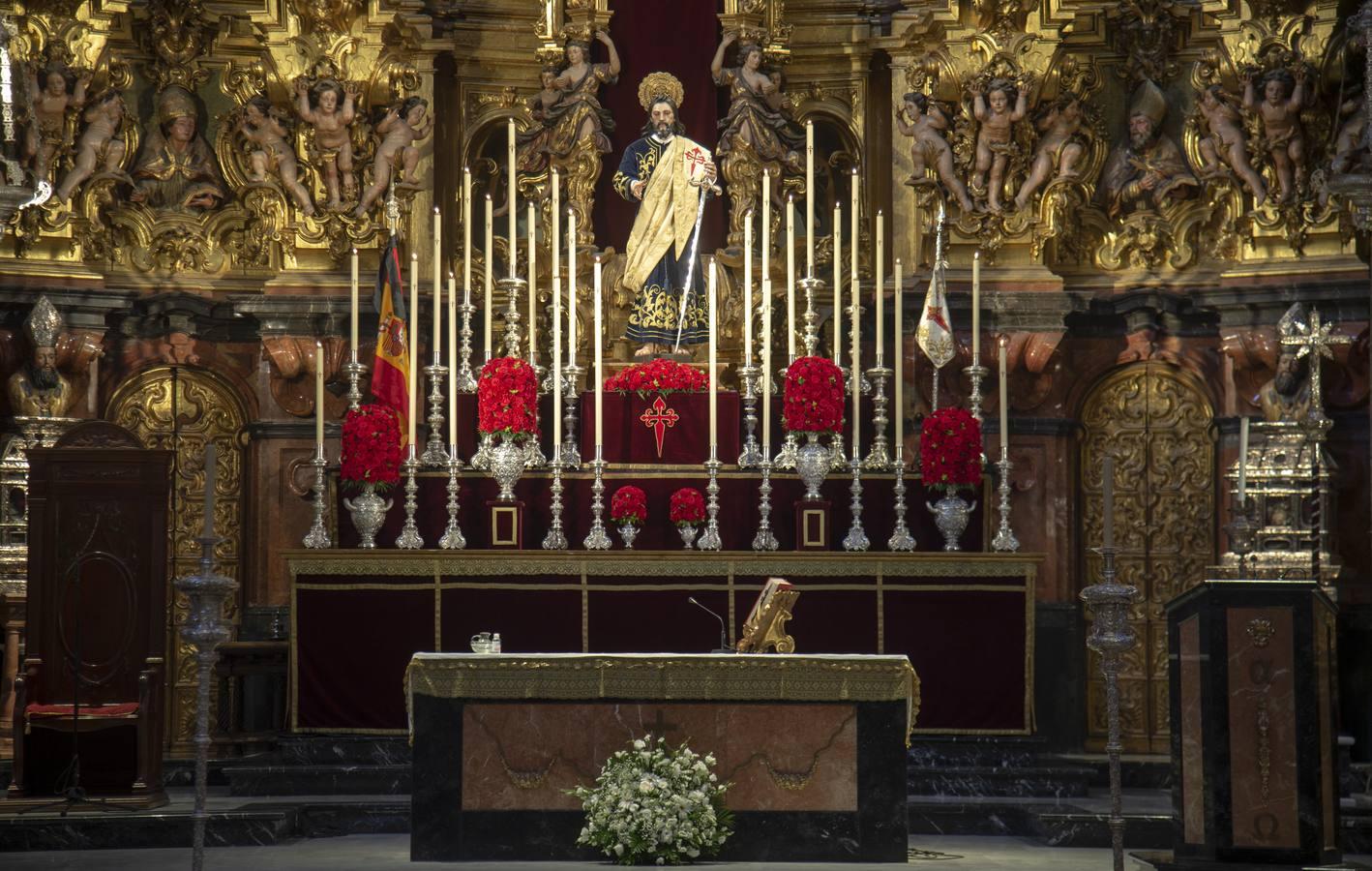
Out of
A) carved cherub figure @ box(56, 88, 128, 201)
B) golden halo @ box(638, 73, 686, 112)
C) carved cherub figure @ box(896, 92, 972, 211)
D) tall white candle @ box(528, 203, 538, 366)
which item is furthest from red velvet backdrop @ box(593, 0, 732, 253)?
carved cherub figure @ box(56, 88, 128, 201)

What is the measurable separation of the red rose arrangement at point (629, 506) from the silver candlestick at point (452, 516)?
1049 millimetres

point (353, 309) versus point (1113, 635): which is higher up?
point (353, 309)

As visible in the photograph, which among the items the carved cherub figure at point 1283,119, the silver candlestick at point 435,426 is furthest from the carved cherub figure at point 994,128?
the silver candlestick at point 435,426

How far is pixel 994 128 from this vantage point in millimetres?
16000

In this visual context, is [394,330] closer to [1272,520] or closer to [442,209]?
[442,209]

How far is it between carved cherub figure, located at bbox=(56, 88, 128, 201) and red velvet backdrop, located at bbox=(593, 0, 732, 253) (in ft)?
11.9

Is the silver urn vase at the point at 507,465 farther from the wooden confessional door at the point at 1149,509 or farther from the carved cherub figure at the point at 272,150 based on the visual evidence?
the wooden confessional door at the point at 1149,509

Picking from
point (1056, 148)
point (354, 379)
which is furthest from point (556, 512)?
point (1056, 148)

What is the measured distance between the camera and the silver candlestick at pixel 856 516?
47.2 feet

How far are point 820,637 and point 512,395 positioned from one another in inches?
103

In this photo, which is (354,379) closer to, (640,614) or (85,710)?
(640,614)

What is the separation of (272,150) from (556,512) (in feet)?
12.6

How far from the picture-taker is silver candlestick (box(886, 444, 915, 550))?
1441 centimetres

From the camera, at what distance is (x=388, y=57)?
1641 centimetres
